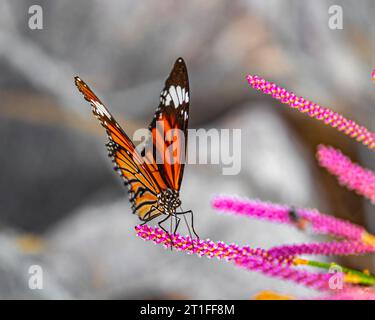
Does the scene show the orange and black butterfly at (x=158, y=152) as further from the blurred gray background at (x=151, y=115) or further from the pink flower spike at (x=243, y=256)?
the blurred gray background at (x=151, y=115)

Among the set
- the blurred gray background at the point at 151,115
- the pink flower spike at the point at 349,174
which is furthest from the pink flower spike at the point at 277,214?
the blurred gray background at the point at 151,115

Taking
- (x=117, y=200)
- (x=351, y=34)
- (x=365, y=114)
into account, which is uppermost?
(x=351, y=34)

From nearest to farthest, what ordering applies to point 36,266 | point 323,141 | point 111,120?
point 111,120 < point 36,266 < point 323,141

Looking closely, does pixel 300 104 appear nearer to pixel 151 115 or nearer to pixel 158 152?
pixel 158 152

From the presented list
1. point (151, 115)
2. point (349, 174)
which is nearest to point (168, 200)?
point (349, 174)

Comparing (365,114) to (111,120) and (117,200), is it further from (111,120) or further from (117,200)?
(111,120)

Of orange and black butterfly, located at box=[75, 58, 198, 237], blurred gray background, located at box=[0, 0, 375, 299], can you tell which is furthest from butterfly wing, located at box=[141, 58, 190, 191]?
blurred gray background, located at box=[0, 0, 375, 299]

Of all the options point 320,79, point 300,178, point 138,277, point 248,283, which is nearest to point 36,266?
point 138,277
